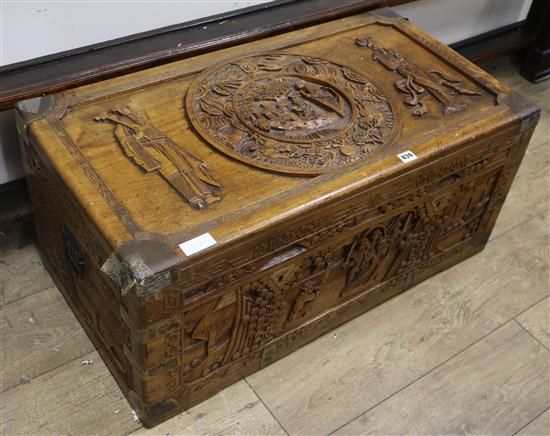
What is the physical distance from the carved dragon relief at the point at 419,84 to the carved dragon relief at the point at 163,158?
1.62ft

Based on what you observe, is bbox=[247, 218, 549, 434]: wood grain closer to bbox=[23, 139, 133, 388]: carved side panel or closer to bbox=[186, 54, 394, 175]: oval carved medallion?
bbox=[23, 139, 133, 388]: carved side panel

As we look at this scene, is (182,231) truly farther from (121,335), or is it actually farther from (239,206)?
(121,335)

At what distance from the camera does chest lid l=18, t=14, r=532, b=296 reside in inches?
47.1

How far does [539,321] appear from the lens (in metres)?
1.69

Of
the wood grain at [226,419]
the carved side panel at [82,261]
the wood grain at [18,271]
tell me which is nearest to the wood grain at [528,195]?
the wood grain at [226,419]

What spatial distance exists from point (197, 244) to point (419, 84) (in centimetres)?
68

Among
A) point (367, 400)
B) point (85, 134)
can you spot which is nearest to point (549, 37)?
point (367, 400)

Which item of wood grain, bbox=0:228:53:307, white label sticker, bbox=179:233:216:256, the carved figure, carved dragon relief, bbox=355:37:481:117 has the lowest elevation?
wood grain, bbox=0:228:53:307

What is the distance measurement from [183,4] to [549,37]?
52.0 inches

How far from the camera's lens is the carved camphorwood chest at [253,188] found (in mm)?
1199

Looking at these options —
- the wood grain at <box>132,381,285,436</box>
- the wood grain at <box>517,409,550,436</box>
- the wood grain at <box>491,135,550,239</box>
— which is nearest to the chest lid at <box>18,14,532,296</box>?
the wood grain at <box>132,381,285,436</box>

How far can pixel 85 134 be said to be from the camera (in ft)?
4.34

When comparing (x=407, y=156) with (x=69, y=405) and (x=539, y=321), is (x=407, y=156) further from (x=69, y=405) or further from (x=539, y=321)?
(x=69, y=405)

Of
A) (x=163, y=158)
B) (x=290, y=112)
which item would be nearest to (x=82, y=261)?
(x=163, y=158)
